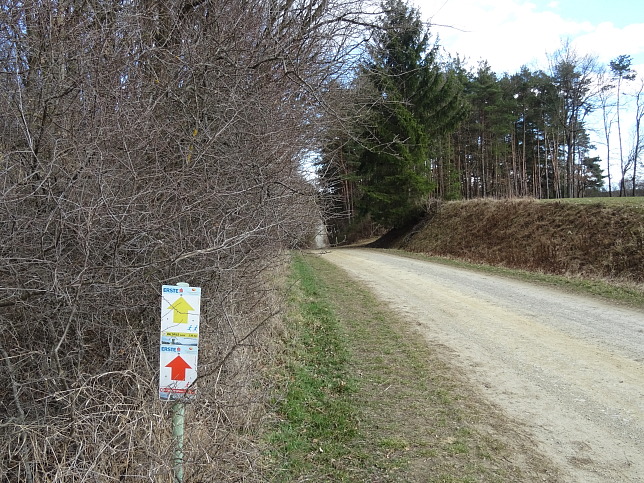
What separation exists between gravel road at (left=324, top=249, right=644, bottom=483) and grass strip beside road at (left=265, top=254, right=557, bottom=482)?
11.9 inches

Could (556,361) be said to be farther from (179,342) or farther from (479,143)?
(479,143)

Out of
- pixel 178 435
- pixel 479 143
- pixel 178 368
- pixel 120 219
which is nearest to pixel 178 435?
pixel 178 435

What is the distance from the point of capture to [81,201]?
10.1 feet

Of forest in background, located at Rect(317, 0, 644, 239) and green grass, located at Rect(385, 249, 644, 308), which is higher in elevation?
forest in background, located at Rect(317, 0, 644, 239)

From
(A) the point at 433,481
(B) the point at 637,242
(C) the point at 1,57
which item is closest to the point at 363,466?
(A) the point at 433,481

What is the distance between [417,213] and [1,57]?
28.0m

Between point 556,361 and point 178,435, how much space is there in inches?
207

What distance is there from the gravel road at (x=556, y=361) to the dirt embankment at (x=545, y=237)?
441cm

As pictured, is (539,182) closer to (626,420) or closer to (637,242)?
(637,242)

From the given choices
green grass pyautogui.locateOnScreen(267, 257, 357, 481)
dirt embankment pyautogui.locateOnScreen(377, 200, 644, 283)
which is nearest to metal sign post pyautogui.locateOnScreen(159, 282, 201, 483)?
green grass pyautogui.locateOnScreen(267, 257, 357, 481)

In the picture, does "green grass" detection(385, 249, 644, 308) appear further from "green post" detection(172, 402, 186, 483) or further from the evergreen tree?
the evergreen tree

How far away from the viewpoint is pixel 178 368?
2.96 metres

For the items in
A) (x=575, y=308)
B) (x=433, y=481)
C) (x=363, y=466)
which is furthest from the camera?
(x=575, y=308)

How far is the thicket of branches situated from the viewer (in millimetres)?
2955
